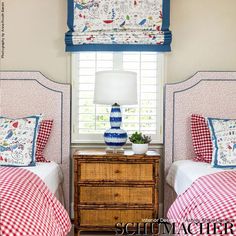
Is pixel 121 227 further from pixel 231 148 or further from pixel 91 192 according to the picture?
pixel 231 148

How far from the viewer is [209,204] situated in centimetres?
205

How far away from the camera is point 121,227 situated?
3.13 metres

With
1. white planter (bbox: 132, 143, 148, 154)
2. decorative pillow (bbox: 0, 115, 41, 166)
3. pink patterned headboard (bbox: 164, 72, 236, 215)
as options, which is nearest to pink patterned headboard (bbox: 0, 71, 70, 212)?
decorative pillow (bbox: 0, 115, 41, 166)

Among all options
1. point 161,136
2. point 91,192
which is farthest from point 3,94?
point 161,136

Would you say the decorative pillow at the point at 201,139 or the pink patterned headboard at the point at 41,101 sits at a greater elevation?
the pink patterned headboard at the point at 41,101

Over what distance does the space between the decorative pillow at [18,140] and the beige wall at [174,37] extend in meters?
0.61

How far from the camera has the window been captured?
3639 mm

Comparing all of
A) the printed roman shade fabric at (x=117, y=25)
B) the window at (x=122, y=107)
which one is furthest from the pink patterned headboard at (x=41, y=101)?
the printed roman shade fabric at (x=117, y=25)

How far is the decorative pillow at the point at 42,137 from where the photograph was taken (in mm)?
3389

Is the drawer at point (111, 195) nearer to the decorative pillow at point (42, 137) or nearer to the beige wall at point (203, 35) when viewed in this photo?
the decorative pillow at point (42, 137)

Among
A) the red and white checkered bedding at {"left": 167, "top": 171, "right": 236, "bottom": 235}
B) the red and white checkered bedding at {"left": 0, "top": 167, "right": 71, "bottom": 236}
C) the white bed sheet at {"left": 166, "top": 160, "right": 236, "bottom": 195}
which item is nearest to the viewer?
the red and white checkered bedding at {"left": 0, "top": 167, "right": 71, "bottom": 236}

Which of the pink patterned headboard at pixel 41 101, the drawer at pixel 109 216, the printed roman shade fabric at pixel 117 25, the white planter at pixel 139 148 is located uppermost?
the printed roman shade fabric at pixel 117 25

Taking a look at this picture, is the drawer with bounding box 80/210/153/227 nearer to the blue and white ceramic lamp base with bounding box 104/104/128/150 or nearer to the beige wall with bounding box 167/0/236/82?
the blue and white ceramic lamp base with bounding box 104/104/128/150

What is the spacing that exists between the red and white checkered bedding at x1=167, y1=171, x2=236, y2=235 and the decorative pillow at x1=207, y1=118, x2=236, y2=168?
1.49ft
